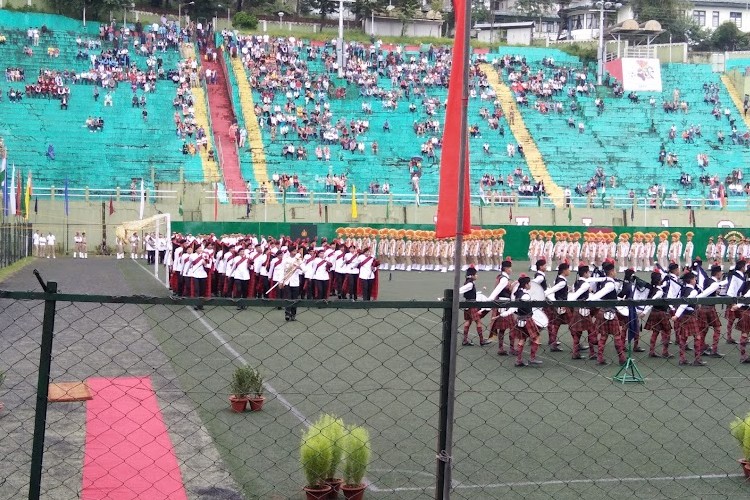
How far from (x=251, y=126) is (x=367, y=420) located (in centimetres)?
4288

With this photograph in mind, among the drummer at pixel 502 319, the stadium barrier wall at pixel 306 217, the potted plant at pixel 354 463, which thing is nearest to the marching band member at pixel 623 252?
the stadium barrier wall at pixel 306 217

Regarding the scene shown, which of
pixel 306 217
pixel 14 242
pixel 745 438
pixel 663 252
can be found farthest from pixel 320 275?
pixel 306 217

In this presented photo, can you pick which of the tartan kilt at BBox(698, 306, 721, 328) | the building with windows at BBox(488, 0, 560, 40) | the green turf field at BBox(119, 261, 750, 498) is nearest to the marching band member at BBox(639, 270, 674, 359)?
the green turf field at BBox(119, 261, 750, 498)

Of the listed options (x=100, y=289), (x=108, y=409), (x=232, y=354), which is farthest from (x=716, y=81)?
(x=108, y=409)

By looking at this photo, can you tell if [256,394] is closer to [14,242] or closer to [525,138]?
[14,242]

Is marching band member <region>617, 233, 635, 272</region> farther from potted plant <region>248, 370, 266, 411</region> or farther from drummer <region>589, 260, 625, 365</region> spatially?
potted plant <region>248, 370, 266, 411</region>

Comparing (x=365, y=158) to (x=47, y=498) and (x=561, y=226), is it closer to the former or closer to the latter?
(x=561, y=226)

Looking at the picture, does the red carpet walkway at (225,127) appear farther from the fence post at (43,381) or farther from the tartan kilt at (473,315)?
the fence post at (43,381)

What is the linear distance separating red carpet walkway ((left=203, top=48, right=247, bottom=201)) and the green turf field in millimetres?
28886

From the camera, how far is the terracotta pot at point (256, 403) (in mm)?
11189

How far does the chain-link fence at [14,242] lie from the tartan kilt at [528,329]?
71.1 feet

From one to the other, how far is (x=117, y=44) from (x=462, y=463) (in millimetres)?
51857

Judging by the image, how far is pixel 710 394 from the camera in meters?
12.7

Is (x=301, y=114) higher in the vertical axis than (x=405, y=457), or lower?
higher
